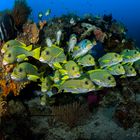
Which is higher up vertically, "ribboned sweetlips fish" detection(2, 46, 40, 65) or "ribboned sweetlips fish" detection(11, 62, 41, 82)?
"ribboned sweetlips fish" detection(2, 46, 40, 65)

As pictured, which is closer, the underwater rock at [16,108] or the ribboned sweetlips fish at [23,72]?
the ribboned sweetlips fish at [23,72]

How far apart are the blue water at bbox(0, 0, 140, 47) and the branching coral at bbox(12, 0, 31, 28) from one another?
3900 mm

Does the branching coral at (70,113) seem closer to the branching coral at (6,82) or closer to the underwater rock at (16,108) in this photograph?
the underwater rock at (16,108)

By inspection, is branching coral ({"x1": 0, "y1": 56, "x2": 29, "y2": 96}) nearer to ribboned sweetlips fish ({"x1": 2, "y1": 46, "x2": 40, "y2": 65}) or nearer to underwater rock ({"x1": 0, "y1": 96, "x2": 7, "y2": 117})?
underwater rock ({"x1": 0, "y1": 96, "x2": 7, "y2": 117})

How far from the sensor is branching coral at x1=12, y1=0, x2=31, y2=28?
9.16 metres

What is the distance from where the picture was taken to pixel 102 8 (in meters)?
14.7

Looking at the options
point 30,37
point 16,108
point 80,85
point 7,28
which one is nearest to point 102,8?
point 7,28

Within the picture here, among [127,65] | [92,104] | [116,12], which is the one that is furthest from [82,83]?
[116,12]

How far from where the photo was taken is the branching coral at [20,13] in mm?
9156

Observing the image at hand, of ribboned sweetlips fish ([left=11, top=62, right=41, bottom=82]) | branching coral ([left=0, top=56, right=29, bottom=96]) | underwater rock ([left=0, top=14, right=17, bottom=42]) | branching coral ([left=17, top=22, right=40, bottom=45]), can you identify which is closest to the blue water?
underwater rock ([left=0, top=14, right=17, bottom=42])

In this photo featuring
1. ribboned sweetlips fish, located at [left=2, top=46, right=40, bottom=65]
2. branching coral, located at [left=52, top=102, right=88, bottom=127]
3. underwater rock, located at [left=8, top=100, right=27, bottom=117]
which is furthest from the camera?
underwater rock, located at [left=8, top=100, right=27, bottom=117]

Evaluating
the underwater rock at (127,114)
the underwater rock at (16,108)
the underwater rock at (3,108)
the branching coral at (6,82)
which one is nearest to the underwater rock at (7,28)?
the branching coral at (6,82)

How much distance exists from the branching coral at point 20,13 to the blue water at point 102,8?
390 cm

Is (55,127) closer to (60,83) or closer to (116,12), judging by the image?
(60,83)
